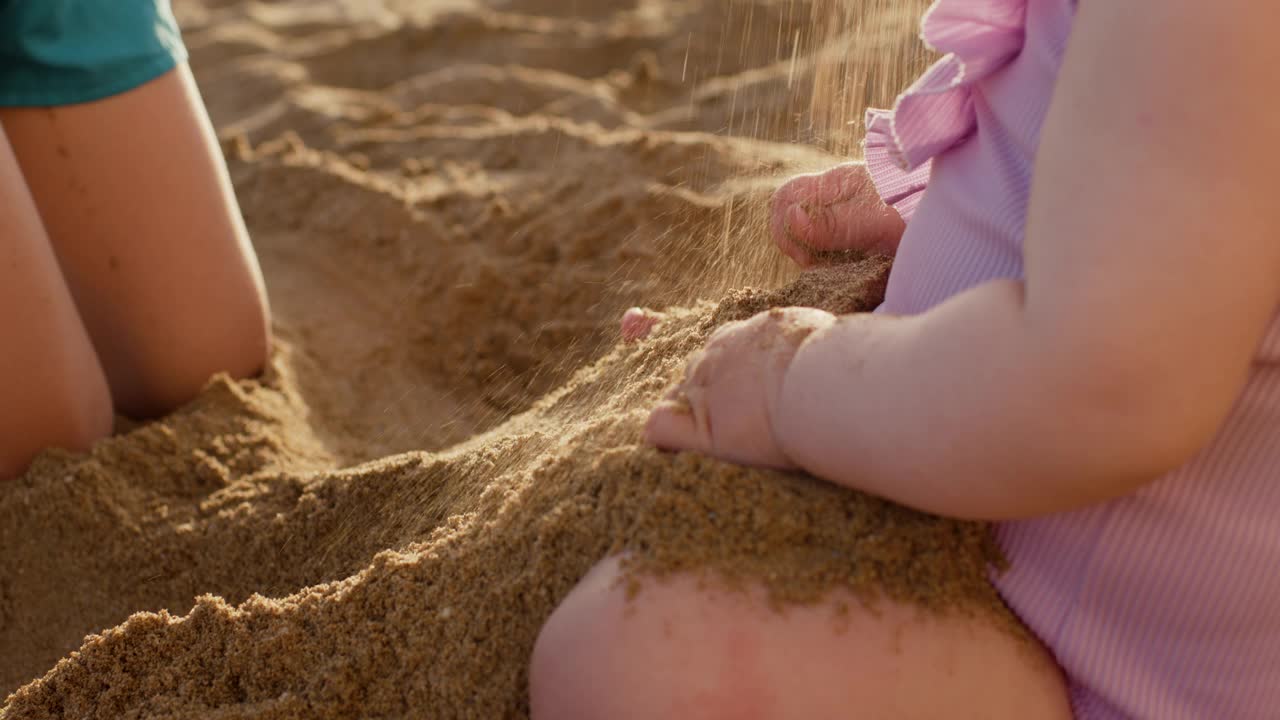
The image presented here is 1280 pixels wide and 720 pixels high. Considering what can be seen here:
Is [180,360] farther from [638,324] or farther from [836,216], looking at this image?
[836,216]

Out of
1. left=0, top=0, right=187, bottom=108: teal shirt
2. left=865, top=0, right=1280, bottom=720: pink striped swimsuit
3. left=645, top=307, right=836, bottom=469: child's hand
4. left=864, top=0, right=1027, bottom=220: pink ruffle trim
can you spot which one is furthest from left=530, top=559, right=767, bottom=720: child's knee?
left=0, top=0, right=187, bottom=108: teal shirt

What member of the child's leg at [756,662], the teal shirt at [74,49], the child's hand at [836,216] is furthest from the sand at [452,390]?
the teal shirt at [74,49]

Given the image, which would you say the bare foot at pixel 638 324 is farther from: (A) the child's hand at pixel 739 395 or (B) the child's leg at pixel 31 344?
(B) the child's leg at pixel 31 344

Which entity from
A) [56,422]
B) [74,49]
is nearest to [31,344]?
[56,422]

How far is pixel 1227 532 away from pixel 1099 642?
0.14m

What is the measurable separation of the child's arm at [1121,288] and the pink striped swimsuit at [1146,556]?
0.11 meters

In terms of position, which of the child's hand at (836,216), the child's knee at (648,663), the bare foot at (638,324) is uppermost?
the child's hand at (836,216)

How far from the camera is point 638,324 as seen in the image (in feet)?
5.28

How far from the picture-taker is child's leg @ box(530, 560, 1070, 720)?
36.2 inches

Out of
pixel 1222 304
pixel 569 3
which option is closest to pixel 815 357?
pixel 1222 304

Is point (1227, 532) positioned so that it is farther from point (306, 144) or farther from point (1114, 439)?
point (306, 144)

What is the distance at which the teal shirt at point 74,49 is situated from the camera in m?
1.70

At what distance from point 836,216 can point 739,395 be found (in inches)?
22.7

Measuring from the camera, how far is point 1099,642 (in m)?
0.98
